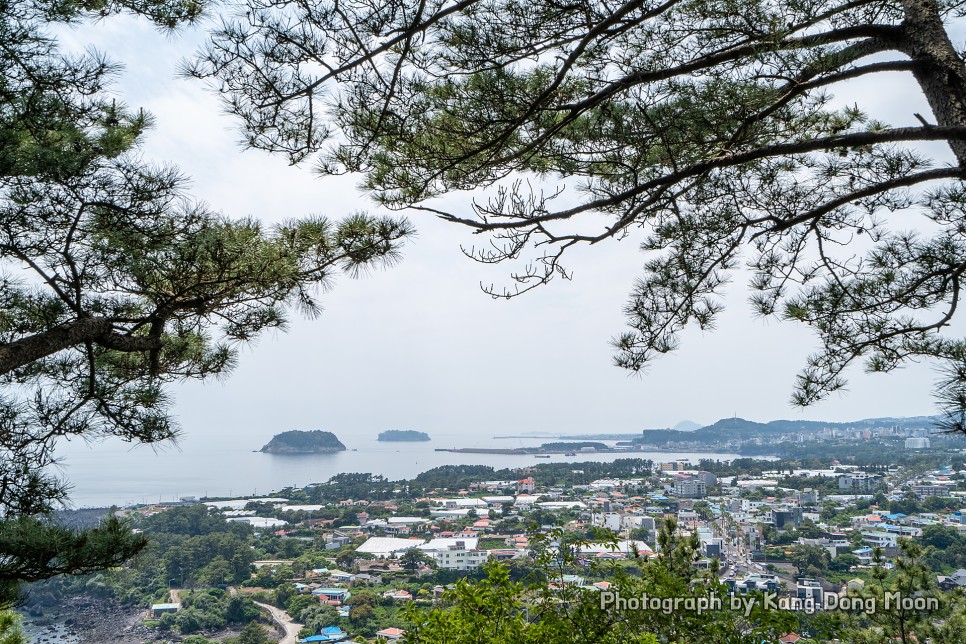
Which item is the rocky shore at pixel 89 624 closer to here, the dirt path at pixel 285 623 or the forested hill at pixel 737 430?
the dirt path at pixel 285 623

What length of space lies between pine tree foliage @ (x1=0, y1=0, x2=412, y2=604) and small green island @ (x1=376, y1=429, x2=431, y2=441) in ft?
185

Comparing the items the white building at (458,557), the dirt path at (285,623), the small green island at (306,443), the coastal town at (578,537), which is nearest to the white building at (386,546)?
the coastal town at (578,537)

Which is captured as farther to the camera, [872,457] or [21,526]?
[872,457]

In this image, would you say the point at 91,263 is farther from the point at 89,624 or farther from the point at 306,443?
the point at 306,443

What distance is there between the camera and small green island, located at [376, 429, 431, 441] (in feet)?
189


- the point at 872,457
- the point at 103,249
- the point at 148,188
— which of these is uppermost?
the point at 148,188

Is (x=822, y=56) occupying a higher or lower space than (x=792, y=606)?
higher

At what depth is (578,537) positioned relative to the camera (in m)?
2.34

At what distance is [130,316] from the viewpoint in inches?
94.4

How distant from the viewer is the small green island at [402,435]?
57.7 metres

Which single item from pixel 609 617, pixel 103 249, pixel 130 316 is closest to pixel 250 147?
pixel 103 249

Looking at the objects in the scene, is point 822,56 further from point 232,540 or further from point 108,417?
point 232,540

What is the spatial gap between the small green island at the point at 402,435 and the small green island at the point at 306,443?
2405 centimetres

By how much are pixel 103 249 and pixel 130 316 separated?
36 cm
